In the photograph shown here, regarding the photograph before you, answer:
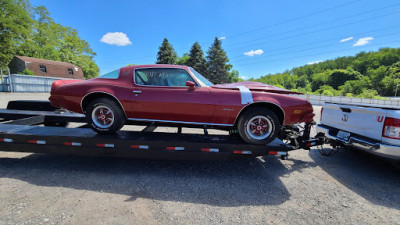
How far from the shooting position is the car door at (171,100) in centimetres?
296

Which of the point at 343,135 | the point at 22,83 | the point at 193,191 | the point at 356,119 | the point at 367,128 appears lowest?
the point at 193,191

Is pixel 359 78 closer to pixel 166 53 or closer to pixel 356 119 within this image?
pixel 166 53

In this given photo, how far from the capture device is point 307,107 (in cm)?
307

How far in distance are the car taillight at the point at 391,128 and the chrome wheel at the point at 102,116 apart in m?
4.56

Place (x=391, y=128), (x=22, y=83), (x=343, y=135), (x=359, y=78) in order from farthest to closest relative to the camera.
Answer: (x=359, y=78)
(x=22, y=83)
(x=343, y=135)
(x=391, y=128)

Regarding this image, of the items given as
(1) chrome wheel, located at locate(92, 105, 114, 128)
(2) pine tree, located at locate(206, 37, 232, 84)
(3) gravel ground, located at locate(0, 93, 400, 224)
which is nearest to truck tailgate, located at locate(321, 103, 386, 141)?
(3) gravel ground, located at locate(0, 93, 400, 224)

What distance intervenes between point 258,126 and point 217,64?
120 feet

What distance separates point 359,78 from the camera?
243 ft

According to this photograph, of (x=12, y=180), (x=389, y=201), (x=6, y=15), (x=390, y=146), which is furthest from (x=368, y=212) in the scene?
(x=6, y=15)

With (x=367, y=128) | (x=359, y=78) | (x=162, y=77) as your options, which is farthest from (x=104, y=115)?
(x=359, y=78)

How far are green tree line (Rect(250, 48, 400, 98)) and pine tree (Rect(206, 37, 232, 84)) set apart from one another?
36.3 metres

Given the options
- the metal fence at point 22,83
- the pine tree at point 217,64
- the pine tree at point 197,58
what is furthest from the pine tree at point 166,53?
→ the metal fence at point 22,83

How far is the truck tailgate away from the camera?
9.75ft

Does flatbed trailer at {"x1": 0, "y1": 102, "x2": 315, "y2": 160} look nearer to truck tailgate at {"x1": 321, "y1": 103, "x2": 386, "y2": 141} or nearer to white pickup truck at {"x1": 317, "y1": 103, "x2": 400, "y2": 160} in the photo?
white pickup truck at {"x1": 317, "y1": 103, "x2": 400, "y2": 160}
